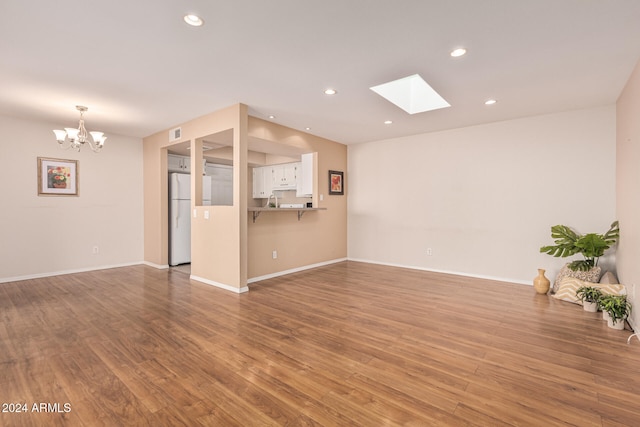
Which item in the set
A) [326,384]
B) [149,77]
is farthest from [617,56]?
[149,77]

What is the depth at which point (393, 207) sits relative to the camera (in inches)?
228

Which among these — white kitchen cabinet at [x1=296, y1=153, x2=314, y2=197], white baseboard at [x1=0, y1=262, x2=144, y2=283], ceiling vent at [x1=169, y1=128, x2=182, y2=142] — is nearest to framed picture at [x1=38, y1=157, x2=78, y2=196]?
white baseboard at [x1=0, y1=262, x2=144, y2=283]

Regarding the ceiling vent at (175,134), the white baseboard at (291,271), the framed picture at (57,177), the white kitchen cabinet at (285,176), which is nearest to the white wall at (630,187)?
the white baseboard at (291,271)

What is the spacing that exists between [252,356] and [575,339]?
2.74m

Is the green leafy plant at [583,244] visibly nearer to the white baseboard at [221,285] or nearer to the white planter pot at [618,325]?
the white planter pot at [618,325]

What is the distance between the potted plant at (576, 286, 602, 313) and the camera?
322 cm

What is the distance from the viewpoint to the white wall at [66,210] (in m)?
4.54

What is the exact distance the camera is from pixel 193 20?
84.0 inches

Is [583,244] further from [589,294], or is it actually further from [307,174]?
[307,174]

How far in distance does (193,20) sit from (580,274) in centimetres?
486

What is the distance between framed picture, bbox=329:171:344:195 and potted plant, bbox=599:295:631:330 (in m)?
4.27

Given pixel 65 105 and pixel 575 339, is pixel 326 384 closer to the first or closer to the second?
pixel 575 339

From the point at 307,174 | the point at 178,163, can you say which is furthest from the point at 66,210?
the point at 307,174

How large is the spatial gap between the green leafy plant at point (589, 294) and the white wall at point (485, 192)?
880mm
